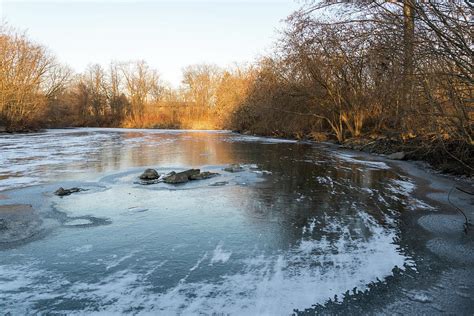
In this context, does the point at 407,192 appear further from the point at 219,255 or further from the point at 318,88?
the point at 318,88

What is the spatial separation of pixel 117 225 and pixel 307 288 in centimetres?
345

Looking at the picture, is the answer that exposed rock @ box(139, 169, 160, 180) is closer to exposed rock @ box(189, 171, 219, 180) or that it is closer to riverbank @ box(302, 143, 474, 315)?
exposed rock @ box(189, 171, 219, 180)

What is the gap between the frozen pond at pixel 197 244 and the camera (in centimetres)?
370

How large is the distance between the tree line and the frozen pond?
Answer: 2.87 meters

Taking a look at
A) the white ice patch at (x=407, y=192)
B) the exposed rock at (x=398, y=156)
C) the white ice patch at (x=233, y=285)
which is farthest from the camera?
the exposed rock at (x=398, y=156)

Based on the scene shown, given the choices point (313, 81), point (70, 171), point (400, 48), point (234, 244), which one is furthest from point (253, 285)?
point (313, 81)

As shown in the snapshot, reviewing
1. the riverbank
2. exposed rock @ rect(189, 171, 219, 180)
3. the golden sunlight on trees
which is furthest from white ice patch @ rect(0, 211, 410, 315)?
the golden sunlight on trees

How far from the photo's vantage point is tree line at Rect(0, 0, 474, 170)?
308 inches

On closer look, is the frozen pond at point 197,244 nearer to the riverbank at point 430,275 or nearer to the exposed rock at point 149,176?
the riverbank at point 430,275

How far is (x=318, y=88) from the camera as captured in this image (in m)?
24.5

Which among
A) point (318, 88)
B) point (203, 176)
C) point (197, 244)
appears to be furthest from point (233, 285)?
point (318, 88)

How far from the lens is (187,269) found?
435cm

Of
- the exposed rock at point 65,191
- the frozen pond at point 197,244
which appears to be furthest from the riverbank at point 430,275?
the exposed rock at point 65,191

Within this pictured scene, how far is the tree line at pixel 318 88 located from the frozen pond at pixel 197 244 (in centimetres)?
287
